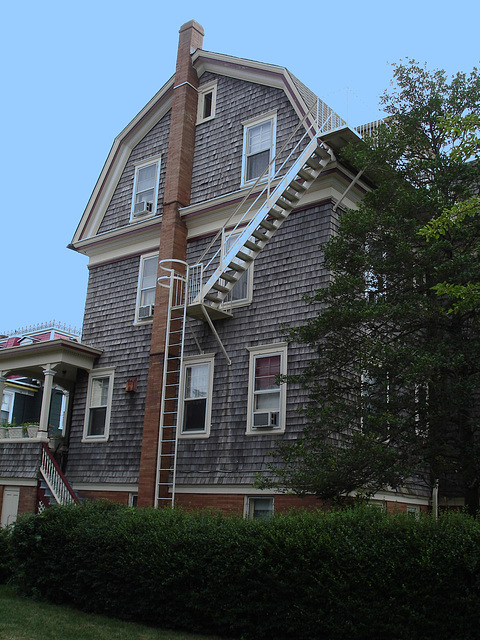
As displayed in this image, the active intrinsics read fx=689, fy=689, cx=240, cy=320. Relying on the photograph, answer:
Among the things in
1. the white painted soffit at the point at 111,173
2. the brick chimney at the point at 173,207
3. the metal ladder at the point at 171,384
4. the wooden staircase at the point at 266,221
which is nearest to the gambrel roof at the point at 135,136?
the white painted soffit at the point at 111,173

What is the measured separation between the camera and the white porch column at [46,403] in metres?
18.1

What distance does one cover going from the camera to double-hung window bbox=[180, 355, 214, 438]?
54.4 ft

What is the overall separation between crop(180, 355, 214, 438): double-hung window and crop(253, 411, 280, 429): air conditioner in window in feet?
4.63

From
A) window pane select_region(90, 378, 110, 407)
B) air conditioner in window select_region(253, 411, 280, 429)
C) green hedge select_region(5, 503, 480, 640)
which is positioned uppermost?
window pane select_region(90, 378, 110, 407)

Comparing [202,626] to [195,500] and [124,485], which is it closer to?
[195,500]

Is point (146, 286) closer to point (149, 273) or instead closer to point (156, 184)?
point (149, 273)

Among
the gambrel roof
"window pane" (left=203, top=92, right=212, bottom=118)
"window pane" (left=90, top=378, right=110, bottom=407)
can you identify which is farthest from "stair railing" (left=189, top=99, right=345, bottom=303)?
"window pane" (left=90, top=378, right=110, bottom=407)

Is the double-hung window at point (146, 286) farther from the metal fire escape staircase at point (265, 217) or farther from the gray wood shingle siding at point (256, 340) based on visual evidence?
the gray wood shingle siding at point (256, 340)

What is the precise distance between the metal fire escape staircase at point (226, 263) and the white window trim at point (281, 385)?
80 centimetres

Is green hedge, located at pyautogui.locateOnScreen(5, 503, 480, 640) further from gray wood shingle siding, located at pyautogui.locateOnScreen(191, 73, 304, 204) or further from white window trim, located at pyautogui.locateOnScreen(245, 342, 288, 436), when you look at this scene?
gray wood shingle siding, located at pyautogui.locateOnScreen(191, 73, 304, 204)

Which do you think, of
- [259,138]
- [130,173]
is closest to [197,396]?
[259,138]

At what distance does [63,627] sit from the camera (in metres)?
10.3

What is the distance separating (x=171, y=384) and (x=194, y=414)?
1.03 metres

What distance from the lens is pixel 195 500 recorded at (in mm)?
16109
